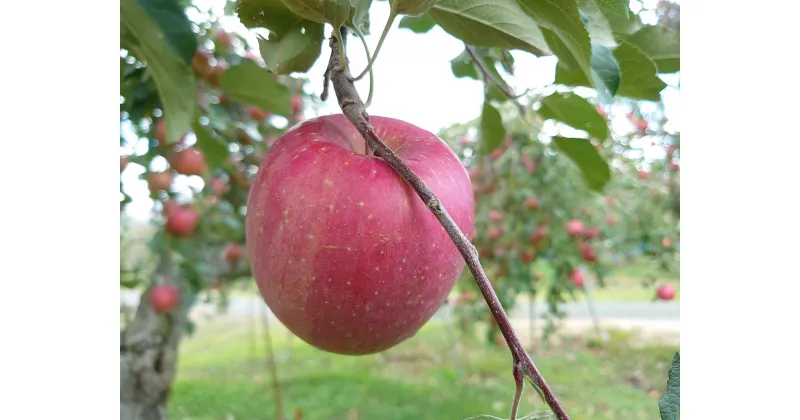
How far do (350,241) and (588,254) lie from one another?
1883 mm

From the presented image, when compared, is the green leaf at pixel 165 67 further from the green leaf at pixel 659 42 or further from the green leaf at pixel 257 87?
the green leaf at pixel 659 42

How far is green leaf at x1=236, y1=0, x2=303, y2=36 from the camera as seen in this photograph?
36 centimetres

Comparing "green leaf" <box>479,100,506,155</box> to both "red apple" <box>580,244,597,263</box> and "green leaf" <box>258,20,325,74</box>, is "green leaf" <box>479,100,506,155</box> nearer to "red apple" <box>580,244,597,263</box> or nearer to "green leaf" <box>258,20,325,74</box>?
"green leaf" <box>258,20,325,74</box>

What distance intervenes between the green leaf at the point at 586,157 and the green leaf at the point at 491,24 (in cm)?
28

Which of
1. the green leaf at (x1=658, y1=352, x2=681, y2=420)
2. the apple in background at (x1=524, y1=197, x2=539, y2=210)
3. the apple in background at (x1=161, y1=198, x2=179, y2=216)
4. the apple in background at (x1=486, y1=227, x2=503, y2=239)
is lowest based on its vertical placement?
the apple in background at (x1=486, y1=227, x2=503, y2=239)

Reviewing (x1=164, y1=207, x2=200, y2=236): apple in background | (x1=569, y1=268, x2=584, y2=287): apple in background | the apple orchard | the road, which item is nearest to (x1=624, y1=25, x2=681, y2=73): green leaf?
the apple orchard

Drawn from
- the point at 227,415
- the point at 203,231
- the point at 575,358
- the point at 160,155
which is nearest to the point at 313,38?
the point at 160,155

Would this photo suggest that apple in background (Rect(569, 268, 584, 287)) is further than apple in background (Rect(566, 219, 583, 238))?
Yes

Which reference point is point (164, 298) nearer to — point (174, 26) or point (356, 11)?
point (174, 26)

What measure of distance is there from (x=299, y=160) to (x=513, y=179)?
6.03 feet

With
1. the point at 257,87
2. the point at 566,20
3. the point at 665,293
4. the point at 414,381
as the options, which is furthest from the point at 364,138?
the point at 414,381

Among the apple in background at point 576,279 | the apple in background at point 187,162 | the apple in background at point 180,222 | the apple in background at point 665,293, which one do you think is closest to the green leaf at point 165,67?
the apple in background at point 187,162

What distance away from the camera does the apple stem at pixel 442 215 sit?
0.96 ft

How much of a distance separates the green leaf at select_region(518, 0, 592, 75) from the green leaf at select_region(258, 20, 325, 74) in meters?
0.15
